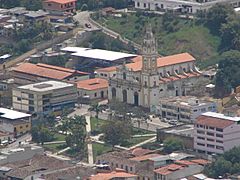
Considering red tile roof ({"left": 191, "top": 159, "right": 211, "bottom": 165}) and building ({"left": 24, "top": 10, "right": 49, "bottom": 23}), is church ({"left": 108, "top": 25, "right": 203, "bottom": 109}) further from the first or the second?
building ({"left": 24, "top": 10, "right": 49, "bottom": 23})

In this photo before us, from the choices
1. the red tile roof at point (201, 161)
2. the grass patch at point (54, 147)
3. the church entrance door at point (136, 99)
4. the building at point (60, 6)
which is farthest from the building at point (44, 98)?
the building at point (60, 6)

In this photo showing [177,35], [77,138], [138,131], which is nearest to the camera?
[77,138]

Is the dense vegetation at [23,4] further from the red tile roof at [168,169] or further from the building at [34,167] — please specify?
the red tile roof at [168,169]

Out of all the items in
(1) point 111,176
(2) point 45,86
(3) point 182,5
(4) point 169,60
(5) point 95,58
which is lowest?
(1) point 111,176

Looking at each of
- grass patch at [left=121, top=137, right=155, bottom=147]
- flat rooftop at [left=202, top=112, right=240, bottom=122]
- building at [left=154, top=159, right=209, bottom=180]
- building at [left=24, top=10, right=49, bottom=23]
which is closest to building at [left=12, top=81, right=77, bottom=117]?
grass patch at [left=121, top=137, right=155, bottom=147]

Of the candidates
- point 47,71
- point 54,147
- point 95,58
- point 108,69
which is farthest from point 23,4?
point 54,147

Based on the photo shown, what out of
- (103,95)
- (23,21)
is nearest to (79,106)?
(103,95)

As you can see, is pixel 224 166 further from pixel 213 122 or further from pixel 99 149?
pixel 99 149

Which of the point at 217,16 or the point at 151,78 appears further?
the point at 217,16
